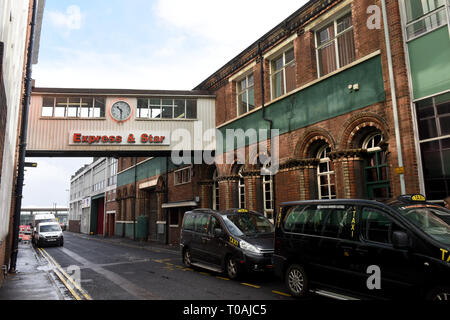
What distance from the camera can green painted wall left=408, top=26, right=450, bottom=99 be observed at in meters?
9.18

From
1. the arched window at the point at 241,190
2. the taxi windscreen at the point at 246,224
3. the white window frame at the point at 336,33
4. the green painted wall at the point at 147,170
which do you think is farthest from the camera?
the green painted wall at the point at 147,170

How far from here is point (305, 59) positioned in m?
14.1

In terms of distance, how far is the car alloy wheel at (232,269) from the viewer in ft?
31.3

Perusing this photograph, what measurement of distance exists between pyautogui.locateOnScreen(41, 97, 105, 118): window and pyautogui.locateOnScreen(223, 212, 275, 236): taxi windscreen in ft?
36.7

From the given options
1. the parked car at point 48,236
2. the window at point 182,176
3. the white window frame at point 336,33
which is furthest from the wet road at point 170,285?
the parked car at point 48,236

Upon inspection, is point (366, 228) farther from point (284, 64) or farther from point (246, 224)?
point (284, 64)

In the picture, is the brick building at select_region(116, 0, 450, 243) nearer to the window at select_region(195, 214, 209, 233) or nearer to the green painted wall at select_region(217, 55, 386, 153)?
the green painted wall at select_region(217, 55, 386, 153)

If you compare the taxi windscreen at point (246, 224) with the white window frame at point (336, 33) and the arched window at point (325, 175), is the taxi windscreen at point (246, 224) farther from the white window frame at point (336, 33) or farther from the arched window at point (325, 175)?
the white window frame at point (336, 33)

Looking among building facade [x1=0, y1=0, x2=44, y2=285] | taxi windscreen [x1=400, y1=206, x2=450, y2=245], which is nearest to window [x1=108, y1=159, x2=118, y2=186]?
building facade [x1=0, y1=0, x2=44, y2=285]

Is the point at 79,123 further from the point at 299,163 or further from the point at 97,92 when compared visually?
the point at 299,163

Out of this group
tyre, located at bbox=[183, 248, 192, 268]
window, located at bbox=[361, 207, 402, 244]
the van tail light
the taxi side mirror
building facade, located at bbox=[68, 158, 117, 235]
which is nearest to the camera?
the taxi side mirror

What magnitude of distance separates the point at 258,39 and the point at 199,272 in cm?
1109

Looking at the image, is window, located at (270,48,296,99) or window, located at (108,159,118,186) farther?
window, located at (108,159,118,186)

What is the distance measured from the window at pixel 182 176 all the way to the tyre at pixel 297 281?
631 inches
